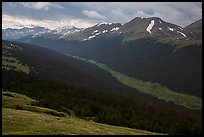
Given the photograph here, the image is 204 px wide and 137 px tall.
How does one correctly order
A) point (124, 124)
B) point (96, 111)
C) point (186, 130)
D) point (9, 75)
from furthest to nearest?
point (9, 75) < point (96, 111) < point (186, 130) < point (124, 124)

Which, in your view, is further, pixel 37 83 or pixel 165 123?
pixel 37 83

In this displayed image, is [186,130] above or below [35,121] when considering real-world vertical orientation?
below

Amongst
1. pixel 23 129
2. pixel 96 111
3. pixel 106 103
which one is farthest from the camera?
pixel 106 103

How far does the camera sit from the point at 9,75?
16188cm

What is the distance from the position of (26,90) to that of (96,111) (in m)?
30.6

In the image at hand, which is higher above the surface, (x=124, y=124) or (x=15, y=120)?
(x=15, y=120)

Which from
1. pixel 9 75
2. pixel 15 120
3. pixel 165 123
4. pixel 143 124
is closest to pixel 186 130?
pixel 165 123

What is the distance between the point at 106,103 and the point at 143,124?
50115 mm

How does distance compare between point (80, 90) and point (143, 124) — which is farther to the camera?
point (80, 90)

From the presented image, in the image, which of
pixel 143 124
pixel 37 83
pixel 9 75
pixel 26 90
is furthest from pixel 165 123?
pixel 9 75

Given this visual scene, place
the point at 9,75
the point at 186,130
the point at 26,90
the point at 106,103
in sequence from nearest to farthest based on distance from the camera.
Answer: the point at 186,130
the point at 26,90
the point at 106,103
the point at 9,75

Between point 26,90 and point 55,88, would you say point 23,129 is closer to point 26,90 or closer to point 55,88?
Answer: point 26,90

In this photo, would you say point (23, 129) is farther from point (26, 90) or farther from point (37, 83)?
point (37, 83)

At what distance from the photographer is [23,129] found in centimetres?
4219
